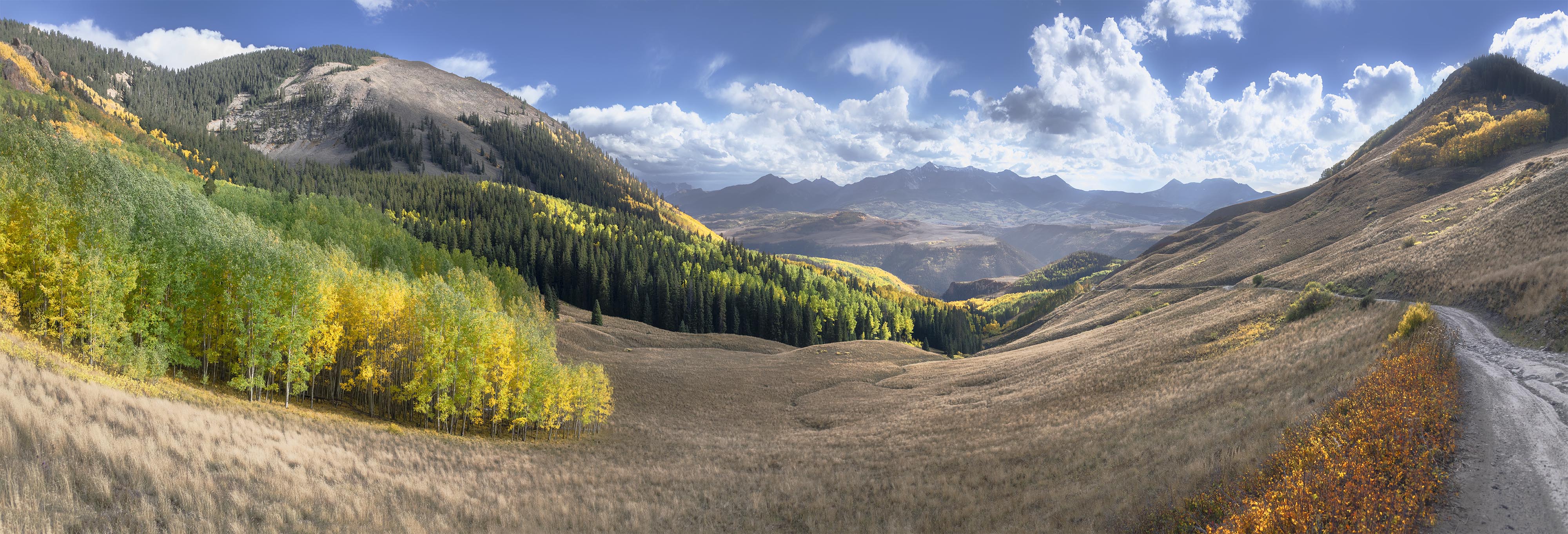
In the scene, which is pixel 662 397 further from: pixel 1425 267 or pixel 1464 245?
pixel 1464 245

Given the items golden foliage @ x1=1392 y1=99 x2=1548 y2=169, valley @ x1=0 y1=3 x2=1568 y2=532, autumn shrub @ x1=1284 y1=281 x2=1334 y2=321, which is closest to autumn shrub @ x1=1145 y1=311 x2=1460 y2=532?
valley @ x1=0 y1=3 x2=1568 y2=532

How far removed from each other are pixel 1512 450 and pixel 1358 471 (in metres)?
5.06

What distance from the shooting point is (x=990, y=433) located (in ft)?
101

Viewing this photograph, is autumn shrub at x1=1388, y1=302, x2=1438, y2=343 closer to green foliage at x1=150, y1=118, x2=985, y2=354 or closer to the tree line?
the tree line

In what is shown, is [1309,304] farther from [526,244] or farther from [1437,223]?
[526,244]

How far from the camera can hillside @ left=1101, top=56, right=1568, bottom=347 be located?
31.9 meters

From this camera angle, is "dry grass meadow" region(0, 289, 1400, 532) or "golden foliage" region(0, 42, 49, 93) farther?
"golden foliage" region(0, 42, 49, 93)

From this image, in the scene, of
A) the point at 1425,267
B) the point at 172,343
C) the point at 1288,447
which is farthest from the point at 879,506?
the point at 1425,267

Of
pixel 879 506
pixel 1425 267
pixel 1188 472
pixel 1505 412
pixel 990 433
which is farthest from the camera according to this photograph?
pixel 1425 267

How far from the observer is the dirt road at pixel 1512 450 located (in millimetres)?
10531

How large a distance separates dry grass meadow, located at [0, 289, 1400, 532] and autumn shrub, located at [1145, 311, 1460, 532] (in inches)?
47.2

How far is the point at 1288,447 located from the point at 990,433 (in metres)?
16.6

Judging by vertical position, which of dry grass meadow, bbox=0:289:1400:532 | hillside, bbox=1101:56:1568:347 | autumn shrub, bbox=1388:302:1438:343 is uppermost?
hillside, bbox=1101:56:1568:347

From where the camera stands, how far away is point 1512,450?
1281 centimetres
